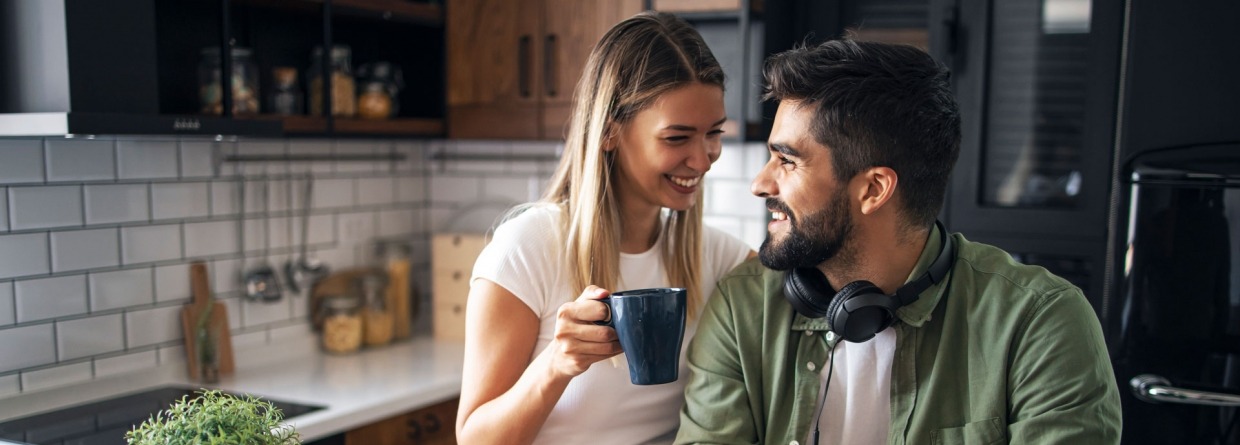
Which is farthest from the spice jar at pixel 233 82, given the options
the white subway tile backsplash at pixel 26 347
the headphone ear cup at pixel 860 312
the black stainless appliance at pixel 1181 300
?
the black stainless appliance at pixel 1181 300

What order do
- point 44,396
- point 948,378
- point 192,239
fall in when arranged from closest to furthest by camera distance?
point 948,378
point 44,396
point 192,239

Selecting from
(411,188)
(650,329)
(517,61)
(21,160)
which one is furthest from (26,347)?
(650,329)

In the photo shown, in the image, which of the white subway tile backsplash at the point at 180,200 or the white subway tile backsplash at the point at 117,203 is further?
the white subway tile backsplash at the point at 180,200

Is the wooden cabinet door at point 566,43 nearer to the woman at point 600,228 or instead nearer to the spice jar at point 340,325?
the spice jar at point 340,325

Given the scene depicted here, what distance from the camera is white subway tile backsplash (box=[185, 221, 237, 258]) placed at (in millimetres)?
2652

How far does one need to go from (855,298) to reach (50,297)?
1.89 meters

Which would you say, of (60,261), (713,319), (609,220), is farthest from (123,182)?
(713,319)

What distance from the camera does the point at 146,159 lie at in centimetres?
253

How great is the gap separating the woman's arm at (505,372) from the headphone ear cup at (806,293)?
12.7 inches

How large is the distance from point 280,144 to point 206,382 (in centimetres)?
70

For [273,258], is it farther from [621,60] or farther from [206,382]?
[621,60]

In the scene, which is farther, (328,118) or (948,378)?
(328,118)

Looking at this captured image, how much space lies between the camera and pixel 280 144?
113 inches

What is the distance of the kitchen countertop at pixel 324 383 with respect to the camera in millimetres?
2273
